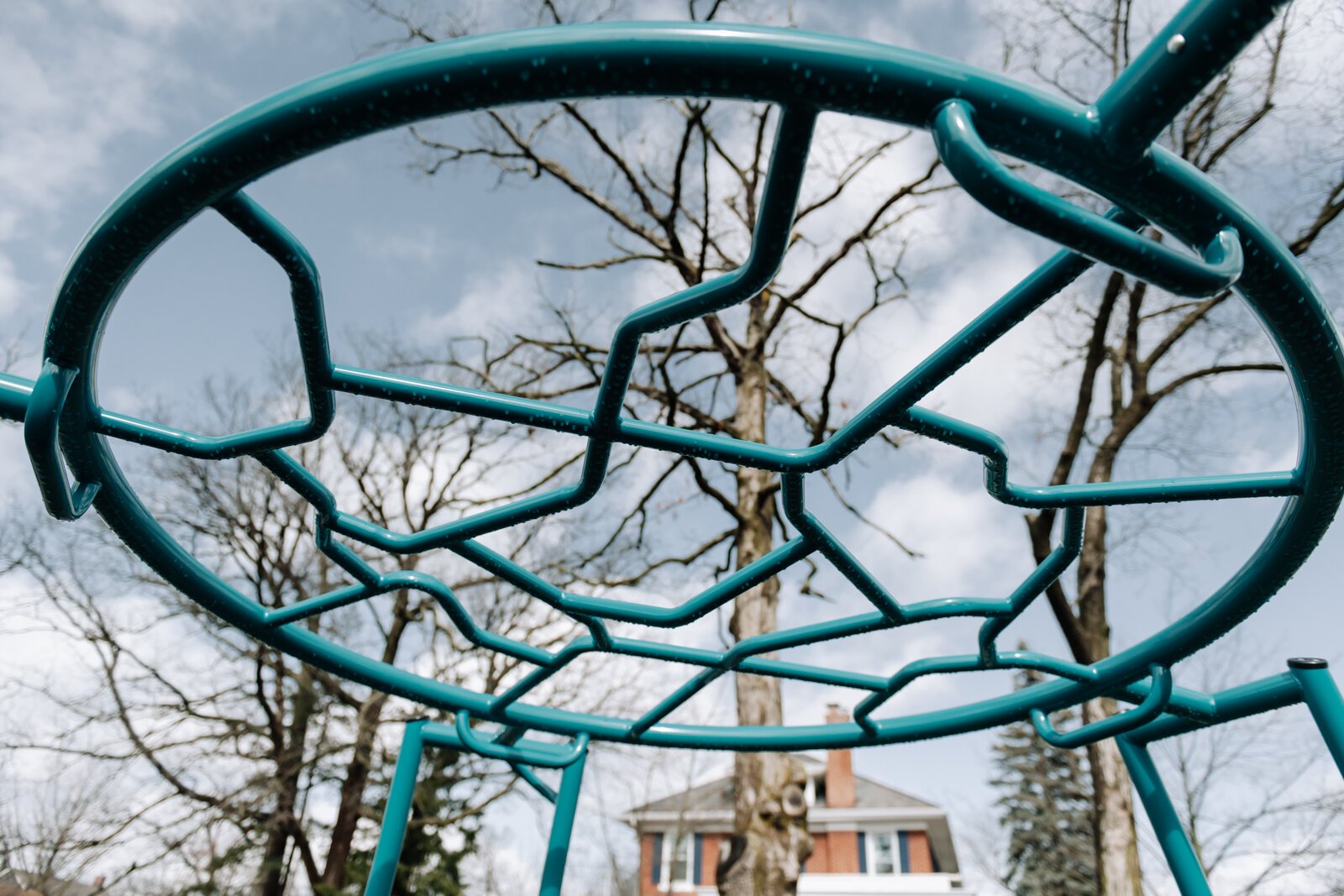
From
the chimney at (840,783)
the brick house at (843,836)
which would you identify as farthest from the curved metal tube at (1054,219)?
the chimney at (840,783)

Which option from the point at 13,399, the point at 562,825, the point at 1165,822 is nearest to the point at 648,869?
the point at 562,825

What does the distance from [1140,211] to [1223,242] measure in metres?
0.13

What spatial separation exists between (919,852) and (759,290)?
2585 cm

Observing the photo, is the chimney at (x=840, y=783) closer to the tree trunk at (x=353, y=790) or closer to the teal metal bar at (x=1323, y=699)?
the tree trunk at (x=353, y=790)

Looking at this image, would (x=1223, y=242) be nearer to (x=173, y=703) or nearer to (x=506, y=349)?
(x=506, y=349)

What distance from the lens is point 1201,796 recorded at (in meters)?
12.3

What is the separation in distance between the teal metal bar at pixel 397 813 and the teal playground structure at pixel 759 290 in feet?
1.66

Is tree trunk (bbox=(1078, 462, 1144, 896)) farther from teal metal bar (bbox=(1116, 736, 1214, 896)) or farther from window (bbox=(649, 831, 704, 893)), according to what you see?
window (bbox=(649, 831, 704, 893))

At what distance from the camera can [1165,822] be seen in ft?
9.59

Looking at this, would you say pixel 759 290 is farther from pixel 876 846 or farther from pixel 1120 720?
pixel 876 846

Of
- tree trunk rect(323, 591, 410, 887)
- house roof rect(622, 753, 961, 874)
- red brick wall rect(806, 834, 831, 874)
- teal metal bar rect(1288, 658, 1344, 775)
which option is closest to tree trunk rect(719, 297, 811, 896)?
→ teal metal bar rect(1288, 658, 1344, 775)

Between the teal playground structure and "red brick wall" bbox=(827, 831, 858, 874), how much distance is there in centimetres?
2320

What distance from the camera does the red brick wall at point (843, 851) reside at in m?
23.7

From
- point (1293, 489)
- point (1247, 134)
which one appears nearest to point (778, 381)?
point (1247, 134)
